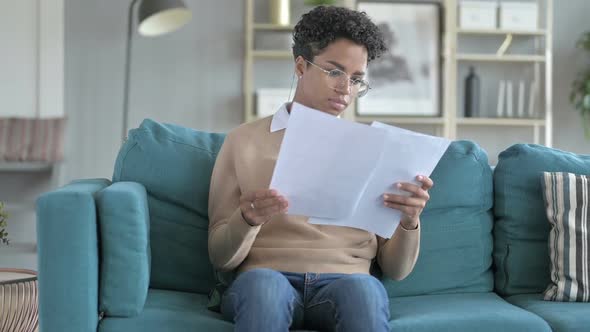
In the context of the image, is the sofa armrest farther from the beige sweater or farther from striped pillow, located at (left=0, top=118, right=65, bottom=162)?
striped pillow, located at (left=0, top=118, right=65, bottom=162)

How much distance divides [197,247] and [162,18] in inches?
103

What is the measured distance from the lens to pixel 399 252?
1856 millimetres

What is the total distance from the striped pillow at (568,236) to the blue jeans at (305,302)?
0.59 m

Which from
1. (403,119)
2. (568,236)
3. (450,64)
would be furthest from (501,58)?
(568,236)

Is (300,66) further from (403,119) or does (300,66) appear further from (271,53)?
(403,119)

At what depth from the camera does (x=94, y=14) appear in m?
Result: 4.68

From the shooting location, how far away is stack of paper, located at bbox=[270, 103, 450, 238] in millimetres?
1549

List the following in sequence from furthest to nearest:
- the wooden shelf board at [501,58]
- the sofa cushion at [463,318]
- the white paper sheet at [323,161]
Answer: the wooden shelf board at [501,58], the sofa cushion at [463,318], the white paper sheet at [323,161]

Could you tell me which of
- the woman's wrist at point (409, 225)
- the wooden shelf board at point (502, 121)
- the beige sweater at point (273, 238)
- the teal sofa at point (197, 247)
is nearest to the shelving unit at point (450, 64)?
the wooden shelf board at point (502, 121)

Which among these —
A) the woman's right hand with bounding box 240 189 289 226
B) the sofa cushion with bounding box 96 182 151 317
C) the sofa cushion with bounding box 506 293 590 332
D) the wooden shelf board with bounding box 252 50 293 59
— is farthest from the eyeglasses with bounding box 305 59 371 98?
the wooden shelf board with bounding box 252 50 293 59

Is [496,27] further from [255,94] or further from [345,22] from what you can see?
[345,22]

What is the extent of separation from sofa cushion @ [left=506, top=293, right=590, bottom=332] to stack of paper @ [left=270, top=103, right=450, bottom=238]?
0.49m

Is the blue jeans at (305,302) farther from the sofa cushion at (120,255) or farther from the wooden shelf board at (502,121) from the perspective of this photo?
the wooden shelf board at (502,121)

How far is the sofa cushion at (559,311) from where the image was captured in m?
1.82
